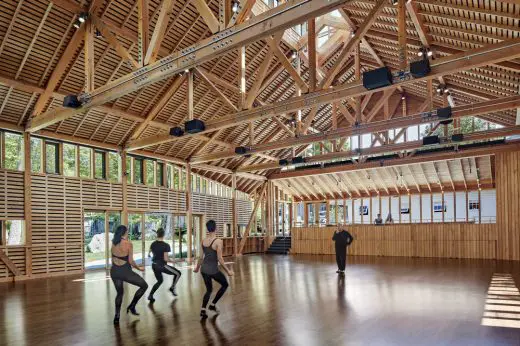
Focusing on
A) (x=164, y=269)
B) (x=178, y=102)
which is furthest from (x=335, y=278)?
(x=178, y=102)

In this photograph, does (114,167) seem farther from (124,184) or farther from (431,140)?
(431,140)

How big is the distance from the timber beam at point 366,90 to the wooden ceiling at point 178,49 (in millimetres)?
832

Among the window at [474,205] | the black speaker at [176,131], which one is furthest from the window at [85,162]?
the window at [474,205]

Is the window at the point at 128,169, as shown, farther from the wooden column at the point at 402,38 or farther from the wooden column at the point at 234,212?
the wooden column at the point at 402,38

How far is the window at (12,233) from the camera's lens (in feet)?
38.9

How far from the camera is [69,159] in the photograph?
1403 cm

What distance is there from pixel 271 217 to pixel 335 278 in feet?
41.2

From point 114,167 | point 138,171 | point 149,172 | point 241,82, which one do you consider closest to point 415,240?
point 241,82

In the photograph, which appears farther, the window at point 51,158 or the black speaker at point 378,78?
the window at point 51,158

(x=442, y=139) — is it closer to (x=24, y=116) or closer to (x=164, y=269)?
(x=164, y=269)

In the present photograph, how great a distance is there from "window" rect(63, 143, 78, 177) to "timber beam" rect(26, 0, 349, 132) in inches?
200

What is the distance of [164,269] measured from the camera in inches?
312

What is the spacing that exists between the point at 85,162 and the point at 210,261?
1017 centimetres

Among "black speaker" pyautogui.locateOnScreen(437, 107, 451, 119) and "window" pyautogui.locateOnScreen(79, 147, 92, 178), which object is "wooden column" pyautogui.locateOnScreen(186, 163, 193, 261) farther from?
"black speaker" pyautogui.locateOnScreen(437, 107, 451, 119)
